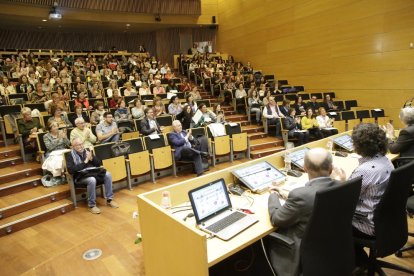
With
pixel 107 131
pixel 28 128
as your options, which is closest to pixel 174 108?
pixel 107 131

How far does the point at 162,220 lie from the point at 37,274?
155 centimetres

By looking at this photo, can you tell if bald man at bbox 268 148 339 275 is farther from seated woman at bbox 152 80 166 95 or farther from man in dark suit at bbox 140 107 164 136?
seated woman at bbox 152 80 166 95

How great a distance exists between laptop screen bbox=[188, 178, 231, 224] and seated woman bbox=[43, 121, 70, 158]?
10.2 feet

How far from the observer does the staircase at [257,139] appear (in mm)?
5971

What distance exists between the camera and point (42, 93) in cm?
607

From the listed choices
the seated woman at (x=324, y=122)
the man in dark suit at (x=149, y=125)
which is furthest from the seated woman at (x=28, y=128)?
the seated woman at (x=324, y=122)

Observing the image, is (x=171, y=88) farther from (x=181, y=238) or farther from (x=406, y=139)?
(x=181, y=238)

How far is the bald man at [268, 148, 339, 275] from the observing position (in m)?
1.59

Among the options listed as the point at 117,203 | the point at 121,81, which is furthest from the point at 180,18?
the point at 117,203

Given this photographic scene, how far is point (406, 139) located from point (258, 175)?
1529 mm

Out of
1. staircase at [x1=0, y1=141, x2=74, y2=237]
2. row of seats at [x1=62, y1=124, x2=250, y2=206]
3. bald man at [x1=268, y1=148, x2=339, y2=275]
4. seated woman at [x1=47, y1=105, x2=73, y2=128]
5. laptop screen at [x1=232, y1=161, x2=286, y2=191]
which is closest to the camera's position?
bald man at [x1=268, y1=148, x2=339, y2=275]

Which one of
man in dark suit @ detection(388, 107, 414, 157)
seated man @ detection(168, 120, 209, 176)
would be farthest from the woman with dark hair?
seated man @ detection(168, 120, 209, 176)

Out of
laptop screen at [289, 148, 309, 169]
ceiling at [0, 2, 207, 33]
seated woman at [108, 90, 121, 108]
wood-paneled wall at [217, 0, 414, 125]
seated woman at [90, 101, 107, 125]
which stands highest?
ceiling at [0, 2, 207, 33]

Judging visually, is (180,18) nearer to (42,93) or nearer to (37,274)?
(42,93)
